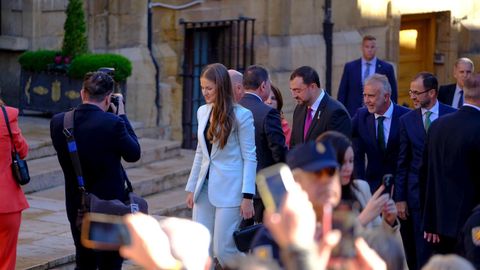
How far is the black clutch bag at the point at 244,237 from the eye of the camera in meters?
8.18

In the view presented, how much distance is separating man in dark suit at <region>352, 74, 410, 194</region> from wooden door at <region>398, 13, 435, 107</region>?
33.3 feet

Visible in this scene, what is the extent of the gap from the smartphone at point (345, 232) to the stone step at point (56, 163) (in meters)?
6.85

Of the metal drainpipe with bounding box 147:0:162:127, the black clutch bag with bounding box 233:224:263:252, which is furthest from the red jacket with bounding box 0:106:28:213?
the metal drainpipe with bounding box 147:0:162:127

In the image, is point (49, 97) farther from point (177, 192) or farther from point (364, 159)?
point (364, 159)

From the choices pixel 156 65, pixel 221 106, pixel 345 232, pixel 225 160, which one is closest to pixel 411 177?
pixel 225 160

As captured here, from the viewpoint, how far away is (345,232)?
15.1 ft

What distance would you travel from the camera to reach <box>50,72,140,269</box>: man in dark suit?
7.99 meters

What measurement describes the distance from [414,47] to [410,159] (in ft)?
36.7

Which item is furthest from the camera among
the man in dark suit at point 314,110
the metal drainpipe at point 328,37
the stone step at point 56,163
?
the metal drainpipe at point 328,37

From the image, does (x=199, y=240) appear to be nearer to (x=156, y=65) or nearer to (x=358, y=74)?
(x=358, y=74)

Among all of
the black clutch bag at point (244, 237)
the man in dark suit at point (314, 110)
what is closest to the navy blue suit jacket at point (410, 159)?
the man in dark suit at point (314, 110)

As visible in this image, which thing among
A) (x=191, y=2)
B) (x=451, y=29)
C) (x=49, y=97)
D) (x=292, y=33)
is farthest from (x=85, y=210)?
(x=451, y=29)

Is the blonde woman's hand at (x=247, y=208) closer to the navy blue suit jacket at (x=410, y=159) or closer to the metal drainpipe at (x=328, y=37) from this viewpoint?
the navy blue suit jacket at (x=410, y=159)

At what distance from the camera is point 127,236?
12.8ft
